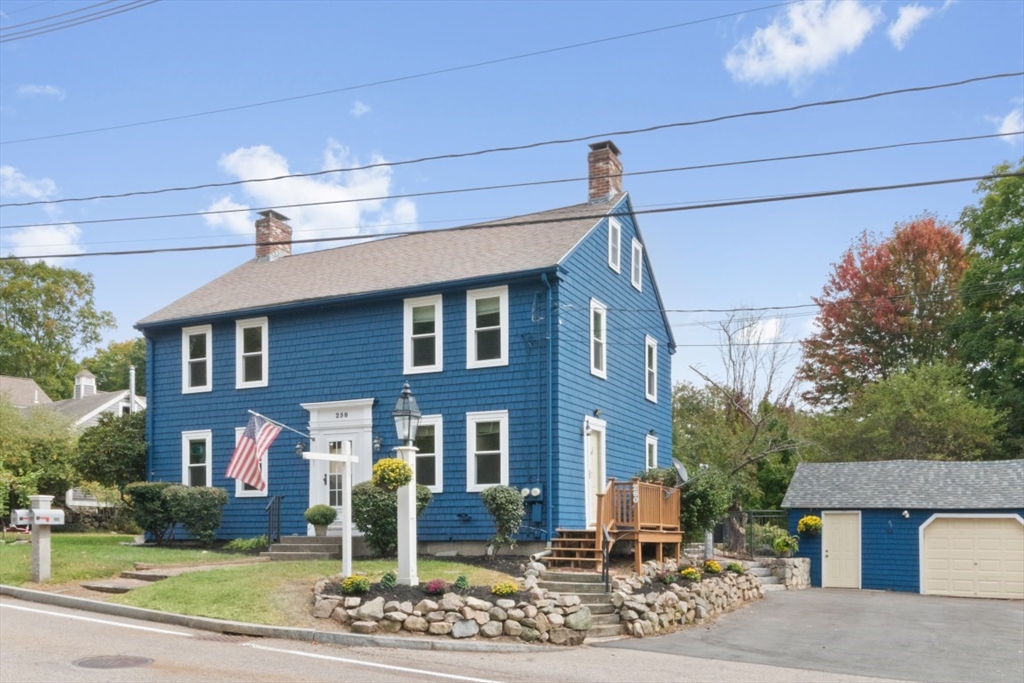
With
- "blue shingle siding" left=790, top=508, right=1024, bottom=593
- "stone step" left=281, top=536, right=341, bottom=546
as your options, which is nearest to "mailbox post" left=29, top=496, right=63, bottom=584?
"stone step" left=281, top=536, right=341, bottom=546

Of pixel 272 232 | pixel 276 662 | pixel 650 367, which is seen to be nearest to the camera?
pixel 276 662

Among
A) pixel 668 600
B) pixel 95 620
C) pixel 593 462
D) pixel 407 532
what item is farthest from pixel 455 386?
pixel 95 620

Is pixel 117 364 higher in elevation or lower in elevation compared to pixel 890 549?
higher

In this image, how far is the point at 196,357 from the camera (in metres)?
24.2

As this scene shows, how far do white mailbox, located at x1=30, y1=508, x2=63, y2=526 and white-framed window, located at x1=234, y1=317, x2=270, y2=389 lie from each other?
266 inches

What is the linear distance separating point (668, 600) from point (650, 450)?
9099 mm

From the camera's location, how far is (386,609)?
13.7 meters

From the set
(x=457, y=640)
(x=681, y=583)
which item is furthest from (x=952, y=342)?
(x=457, y=640)

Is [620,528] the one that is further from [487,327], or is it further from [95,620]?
[95,620]

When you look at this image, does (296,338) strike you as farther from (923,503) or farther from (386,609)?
(923,503)

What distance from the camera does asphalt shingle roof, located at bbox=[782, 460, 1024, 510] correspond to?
81.9 feet

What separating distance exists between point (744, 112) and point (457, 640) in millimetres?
7802

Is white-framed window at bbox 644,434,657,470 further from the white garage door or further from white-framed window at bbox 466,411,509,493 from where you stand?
the white garage door

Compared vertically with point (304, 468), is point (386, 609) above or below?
below
